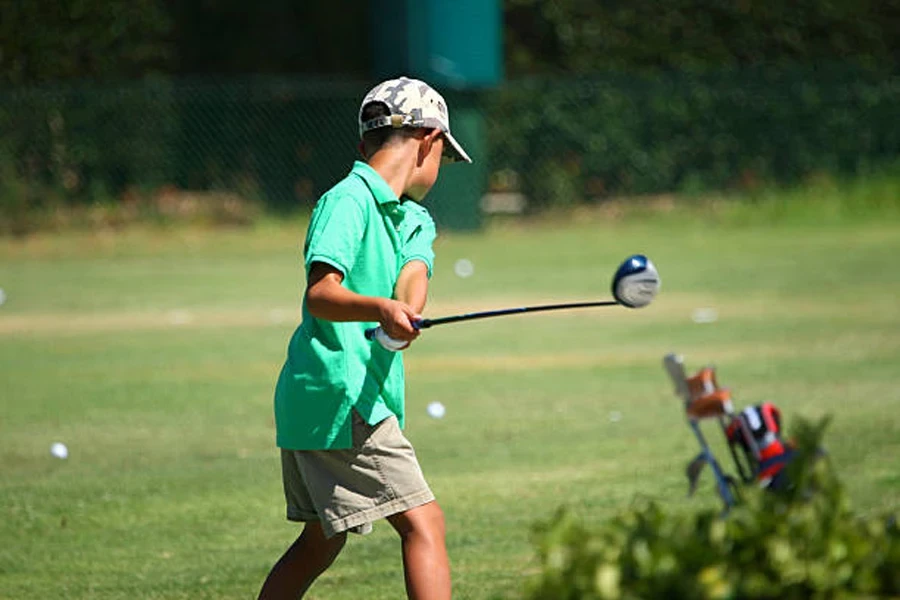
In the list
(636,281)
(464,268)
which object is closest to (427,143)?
(636,281)

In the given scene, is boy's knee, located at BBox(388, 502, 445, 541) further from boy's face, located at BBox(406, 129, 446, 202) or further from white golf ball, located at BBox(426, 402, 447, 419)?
white golf ball, located at BBox(426, 402, 447, 419)

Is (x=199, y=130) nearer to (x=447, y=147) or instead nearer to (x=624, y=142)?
(x=624, y=142)

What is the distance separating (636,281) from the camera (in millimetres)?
4273

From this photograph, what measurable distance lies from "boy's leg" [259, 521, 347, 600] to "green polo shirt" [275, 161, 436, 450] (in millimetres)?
401

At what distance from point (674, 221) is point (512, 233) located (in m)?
2.31

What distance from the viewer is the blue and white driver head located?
168 inches

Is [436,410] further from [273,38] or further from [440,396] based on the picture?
[273,38]

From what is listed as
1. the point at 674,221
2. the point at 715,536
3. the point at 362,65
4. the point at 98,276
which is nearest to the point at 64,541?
the point at 715,536

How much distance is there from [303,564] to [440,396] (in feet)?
18.3

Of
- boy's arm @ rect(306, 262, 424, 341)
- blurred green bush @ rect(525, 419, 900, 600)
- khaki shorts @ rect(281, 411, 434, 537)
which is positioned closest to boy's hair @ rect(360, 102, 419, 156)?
boy's arm @ rect(306, 262, 424, 341)

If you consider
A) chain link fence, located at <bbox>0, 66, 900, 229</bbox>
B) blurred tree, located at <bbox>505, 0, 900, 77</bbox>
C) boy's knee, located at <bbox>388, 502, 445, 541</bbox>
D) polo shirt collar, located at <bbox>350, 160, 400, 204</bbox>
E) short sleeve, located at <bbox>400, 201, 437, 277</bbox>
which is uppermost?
blurred tree, located at <bbox>505, 0, 900, 77</bbox>

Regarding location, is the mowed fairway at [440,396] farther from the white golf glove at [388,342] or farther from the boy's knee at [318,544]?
the white golf glove at [388,342]

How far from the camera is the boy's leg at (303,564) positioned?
4906 mm

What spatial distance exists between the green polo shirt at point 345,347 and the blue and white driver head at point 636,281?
778mm
